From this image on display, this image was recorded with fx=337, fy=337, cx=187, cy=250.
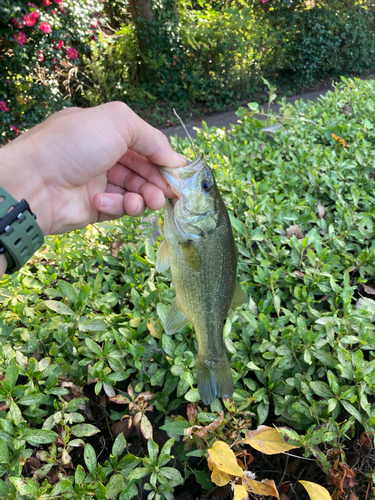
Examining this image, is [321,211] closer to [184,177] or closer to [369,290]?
[369,290]

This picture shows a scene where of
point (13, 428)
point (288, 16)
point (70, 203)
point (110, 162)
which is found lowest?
point (288, 16)

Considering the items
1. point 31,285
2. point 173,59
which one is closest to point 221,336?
point 31,285

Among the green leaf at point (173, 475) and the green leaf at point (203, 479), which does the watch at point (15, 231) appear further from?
the green leaf at point (203, 479)

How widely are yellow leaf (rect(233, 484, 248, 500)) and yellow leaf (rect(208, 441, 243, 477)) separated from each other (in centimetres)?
5


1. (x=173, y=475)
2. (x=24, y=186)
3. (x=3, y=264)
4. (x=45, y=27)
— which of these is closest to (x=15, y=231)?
(x=3, y=264)

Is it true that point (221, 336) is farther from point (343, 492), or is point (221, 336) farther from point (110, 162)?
point (110, 162)

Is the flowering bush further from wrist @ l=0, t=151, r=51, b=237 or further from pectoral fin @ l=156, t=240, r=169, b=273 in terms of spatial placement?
pectoral fin @ l=156, t=240, r=169, b=273

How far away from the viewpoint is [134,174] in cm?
235

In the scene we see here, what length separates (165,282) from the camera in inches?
97.3

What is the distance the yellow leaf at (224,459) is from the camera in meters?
1.38

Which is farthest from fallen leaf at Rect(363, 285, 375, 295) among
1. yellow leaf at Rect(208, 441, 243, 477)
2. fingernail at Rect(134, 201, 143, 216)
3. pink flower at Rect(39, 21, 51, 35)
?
pink flower at Rect(39, 21, 51, 35)

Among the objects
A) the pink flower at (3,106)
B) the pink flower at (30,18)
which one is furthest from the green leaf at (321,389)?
the pink flower at (30,18)

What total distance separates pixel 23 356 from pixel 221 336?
3.46 feet

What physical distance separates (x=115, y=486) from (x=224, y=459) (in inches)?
18.3
